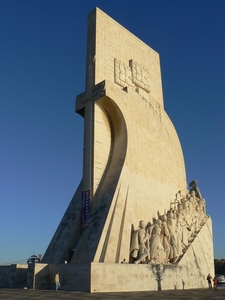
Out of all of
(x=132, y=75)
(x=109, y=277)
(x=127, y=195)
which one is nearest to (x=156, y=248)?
(x=127, y=195)

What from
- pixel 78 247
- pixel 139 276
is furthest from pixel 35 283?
pixel 139 276

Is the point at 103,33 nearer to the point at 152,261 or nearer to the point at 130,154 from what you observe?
the point at 130,154

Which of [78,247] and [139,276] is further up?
[78,247]

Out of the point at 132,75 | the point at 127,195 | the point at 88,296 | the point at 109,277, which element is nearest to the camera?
the point at 88,296

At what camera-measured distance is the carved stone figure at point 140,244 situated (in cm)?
957

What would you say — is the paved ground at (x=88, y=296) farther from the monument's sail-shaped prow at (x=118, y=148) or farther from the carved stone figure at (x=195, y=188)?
the carved stone figure at (x=195, y=188)

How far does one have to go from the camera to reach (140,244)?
9789mm

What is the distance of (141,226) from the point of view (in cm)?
1005

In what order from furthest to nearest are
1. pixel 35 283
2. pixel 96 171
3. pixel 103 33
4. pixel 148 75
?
1. pixel 148 75
2. pixel 103 33
3. pixel 96 171
4. pixel 35 283

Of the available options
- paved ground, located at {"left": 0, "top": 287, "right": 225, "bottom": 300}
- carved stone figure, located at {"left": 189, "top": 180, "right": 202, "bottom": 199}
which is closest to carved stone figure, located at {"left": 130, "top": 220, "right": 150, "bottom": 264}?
paved ground, located at {"left": 0, "top": 287, "right": 225, "bottom": 300}

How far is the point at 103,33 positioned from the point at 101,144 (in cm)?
455

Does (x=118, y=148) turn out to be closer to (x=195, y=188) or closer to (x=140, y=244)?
(x=140, y=244)

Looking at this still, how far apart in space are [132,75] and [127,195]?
5.45 metres

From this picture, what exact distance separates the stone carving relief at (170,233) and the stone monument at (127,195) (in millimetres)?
31
